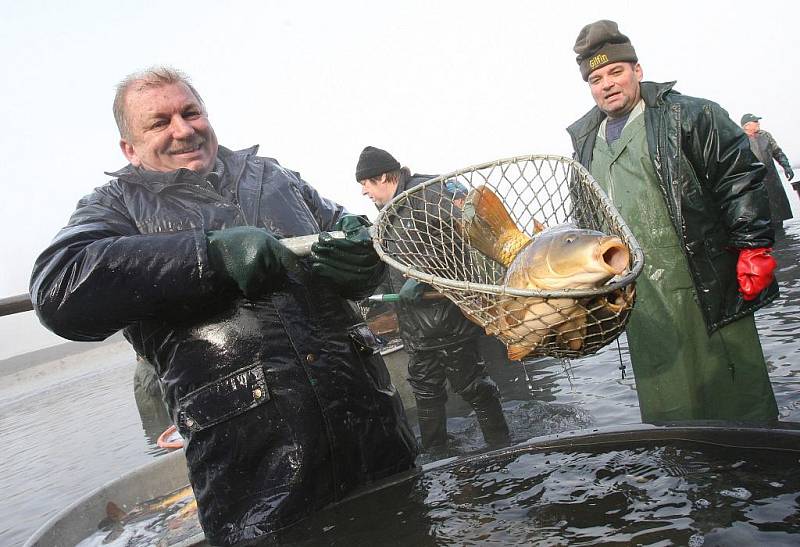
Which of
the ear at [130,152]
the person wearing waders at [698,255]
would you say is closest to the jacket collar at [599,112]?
the person wearing waders at [698,255]

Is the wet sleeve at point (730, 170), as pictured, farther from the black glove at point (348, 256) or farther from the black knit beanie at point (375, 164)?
the black knit beanie at point (375, 164)

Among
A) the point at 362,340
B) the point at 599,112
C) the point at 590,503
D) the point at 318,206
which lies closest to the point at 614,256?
the point at 590,503

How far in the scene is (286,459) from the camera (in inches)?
84.4

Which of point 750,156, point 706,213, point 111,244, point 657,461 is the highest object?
point 111,244

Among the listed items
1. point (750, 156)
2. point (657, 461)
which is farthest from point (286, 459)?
point (750, 156)

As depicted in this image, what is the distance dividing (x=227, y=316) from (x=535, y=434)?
3.67 m

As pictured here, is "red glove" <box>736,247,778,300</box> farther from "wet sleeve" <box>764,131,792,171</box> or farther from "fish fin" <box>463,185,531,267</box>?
"wet sleeve" <box>764,131,792,171</box>

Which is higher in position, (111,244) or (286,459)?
(111,244)

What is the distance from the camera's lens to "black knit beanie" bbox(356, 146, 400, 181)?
5.55 m

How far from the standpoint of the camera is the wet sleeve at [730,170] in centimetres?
329

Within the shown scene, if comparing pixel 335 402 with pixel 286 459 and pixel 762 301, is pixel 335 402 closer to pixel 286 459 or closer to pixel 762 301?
pixel 286 459

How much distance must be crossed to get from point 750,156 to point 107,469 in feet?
28.9

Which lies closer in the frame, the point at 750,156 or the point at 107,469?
the point at 750,156

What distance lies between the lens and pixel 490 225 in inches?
107
